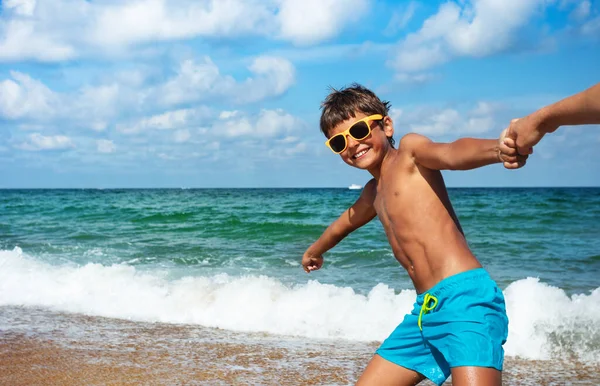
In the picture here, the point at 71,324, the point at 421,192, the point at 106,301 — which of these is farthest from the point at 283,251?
the point at 421,192

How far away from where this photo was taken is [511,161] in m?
2.19

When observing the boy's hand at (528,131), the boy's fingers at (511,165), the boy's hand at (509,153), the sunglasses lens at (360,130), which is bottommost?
the boy's fingers at (511,165)

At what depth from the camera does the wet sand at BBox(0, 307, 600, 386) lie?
434cm

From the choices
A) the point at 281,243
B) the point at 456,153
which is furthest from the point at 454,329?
the point at 281,243

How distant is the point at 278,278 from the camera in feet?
29.5

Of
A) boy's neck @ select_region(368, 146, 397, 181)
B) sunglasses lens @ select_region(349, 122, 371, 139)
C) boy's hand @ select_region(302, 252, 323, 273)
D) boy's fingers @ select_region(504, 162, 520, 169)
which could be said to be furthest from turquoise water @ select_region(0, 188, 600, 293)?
boy's fingers @ select_region(504, 162, 520, 169)

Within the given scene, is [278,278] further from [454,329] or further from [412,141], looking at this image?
[454,329]

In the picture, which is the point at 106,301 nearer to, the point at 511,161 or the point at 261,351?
the point at 261,351

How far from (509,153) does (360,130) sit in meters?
0.93

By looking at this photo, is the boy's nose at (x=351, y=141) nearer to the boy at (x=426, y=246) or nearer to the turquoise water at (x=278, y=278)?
the boy at (x=426, y=246)

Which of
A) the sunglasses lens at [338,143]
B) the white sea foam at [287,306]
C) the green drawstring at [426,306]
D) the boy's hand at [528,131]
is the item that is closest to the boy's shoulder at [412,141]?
the sunglasses lens at [338,143]

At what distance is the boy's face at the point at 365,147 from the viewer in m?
3.02

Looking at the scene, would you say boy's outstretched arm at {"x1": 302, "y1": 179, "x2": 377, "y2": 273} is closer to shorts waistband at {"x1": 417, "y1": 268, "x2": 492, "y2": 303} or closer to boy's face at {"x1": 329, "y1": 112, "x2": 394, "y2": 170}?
boy's face at {"x1": 329, "y1": 112, "x2": 394, "y2": 170}

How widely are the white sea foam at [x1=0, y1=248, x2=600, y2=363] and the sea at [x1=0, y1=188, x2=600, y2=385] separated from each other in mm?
20
